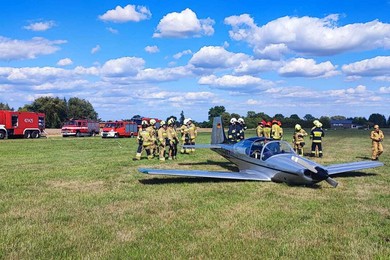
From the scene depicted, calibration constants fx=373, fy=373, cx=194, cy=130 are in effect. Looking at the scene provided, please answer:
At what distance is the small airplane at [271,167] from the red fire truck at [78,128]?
126 feet

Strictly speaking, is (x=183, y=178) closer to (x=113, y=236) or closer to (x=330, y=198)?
(x=330, y=198)

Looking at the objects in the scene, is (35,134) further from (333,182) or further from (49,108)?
(49,108)

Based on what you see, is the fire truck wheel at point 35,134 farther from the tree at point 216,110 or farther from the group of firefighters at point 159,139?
the tree at point 216,110

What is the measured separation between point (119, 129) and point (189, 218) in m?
39.3

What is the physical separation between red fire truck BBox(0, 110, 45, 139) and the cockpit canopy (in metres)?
33.5

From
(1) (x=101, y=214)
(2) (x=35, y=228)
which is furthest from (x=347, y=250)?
(2) (x=35, y=228)

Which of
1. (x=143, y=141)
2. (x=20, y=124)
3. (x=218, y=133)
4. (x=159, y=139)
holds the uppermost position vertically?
(x=20, y=124)

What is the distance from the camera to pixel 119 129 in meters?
45.6

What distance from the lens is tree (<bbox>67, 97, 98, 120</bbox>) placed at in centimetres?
10456

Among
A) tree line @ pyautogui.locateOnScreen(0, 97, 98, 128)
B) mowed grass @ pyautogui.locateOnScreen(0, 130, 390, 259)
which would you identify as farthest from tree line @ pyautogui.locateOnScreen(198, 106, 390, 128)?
mowed grass @ pyautogui.locateOnScreen(0, 130, 390, 259)

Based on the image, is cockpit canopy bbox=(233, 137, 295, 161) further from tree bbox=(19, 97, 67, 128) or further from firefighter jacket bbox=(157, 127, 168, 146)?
tree bbox=(19, 97, 67, 128)

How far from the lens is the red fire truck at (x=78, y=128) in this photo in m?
48.1

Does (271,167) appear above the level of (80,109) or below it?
below

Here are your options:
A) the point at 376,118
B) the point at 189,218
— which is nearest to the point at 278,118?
the point at 376,118
